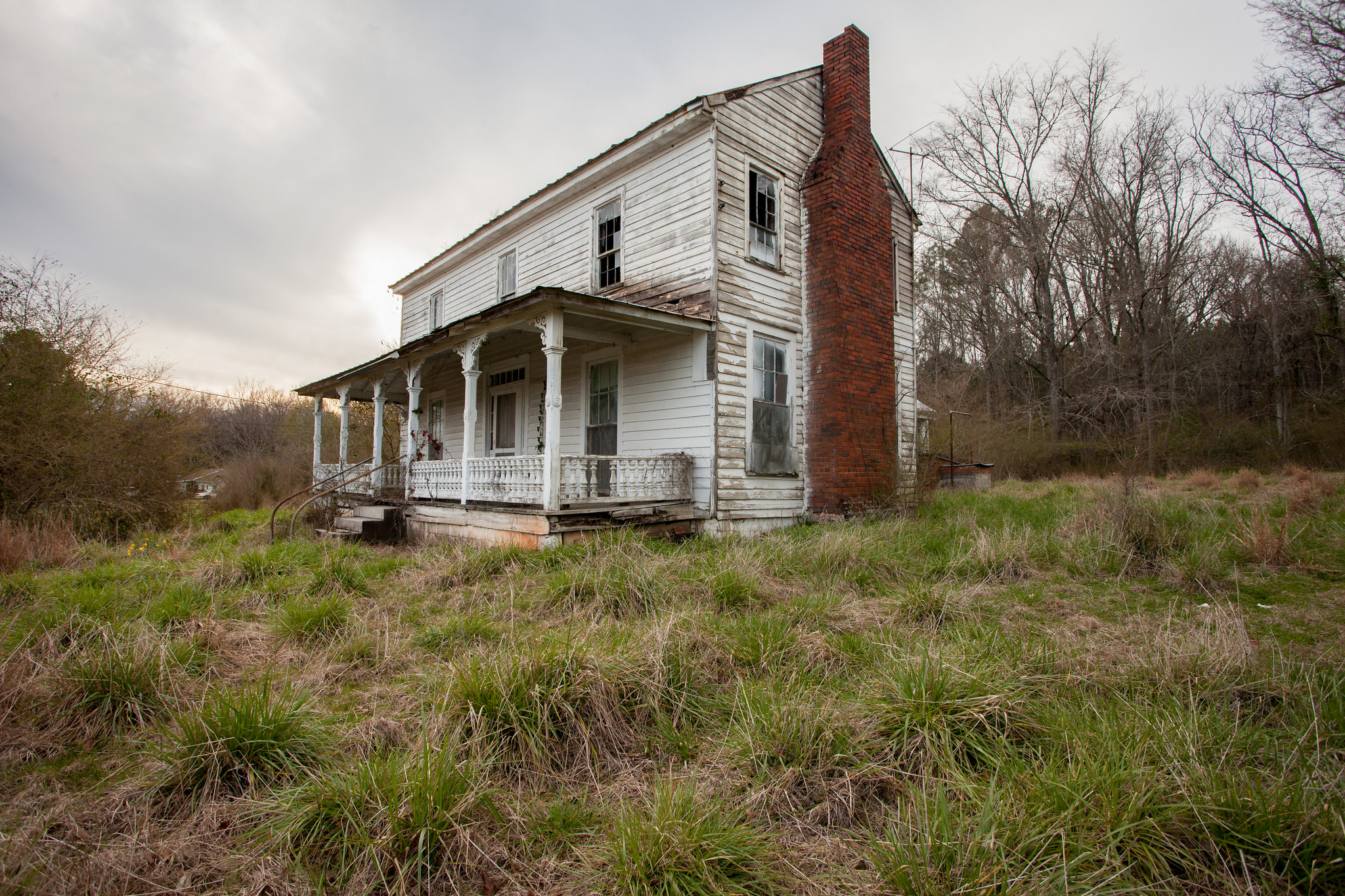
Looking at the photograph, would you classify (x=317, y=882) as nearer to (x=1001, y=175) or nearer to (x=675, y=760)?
(x=675, y=760)

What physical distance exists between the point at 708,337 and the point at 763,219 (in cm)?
271

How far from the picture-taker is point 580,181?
11852mm

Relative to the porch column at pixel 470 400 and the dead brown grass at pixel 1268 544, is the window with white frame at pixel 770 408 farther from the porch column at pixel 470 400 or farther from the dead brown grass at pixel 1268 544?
the dead brown grass at pixel 1268 544

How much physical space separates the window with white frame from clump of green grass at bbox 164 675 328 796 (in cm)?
796

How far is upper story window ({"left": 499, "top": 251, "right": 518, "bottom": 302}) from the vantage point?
1418 cm

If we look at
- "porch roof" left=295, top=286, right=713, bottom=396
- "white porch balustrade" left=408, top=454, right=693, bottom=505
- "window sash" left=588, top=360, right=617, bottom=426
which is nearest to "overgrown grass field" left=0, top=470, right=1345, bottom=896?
"white porch balustrade" left=408, top=454, right=693, bottom=505

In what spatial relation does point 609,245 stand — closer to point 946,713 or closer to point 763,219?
point 763,219

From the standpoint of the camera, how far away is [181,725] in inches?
113

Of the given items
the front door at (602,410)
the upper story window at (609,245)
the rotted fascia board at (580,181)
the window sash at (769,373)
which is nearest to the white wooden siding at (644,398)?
the front door at (602,410)

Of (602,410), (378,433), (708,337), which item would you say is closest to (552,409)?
(708,337)

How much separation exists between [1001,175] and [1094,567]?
25.3 meters

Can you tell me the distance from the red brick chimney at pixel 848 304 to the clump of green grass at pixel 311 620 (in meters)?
7.81

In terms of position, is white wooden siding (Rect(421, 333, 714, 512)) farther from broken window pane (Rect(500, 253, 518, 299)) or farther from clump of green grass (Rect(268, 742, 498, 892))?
clump of green grass (Rect(268, 742, 498, 892))

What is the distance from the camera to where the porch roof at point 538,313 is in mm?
8328
